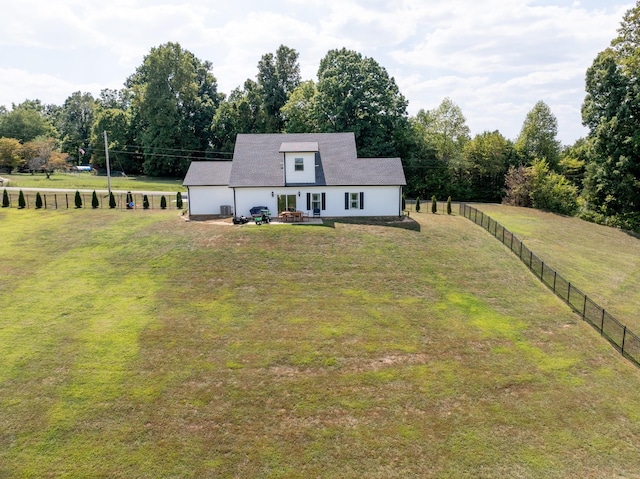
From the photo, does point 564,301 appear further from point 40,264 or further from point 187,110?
point 187,110

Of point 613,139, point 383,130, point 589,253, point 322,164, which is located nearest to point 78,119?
point 383,130

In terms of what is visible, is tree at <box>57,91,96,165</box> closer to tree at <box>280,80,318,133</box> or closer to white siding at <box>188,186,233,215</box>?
tree at <box>280,80,318,133</box>

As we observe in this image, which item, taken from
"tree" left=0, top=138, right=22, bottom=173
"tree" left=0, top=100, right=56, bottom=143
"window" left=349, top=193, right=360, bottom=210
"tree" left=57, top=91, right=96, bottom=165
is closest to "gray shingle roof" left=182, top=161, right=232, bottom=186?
"window" left=349, top=193, right=360, bottom=210

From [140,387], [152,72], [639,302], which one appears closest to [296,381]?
[140,387]

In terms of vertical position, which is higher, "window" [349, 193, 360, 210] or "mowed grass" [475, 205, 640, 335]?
"window" [349, 193, 360, 210]

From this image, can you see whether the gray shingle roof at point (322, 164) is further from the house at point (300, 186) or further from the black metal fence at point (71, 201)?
the black metal fence at point (71, 201)

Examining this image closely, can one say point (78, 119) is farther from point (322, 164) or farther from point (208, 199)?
point (322, 164)
